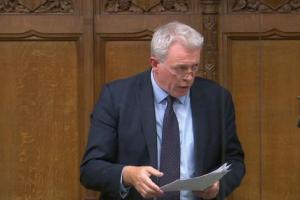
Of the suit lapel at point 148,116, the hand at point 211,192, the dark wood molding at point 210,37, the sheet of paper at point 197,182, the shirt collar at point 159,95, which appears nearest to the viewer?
the sheet of paper at point 197,182

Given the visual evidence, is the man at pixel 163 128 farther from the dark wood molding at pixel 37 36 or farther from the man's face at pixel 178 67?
the dark wood molding at pixel 37 36

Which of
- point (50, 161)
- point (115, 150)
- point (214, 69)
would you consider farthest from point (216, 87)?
point (50, 161)

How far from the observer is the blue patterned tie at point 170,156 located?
376cm

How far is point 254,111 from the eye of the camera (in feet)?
17.3

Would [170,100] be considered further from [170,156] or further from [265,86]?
[265,86]

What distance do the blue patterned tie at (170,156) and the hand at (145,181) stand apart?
0.17 metres

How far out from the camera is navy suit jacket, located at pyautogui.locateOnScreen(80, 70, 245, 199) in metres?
3.79

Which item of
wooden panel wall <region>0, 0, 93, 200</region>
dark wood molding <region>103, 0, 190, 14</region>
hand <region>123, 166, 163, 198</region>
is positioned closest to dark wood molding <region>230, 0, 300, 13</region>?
dark wood molding <region>103, 0, 190, 14</region>

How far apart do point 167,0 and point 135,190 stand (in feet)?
5.68

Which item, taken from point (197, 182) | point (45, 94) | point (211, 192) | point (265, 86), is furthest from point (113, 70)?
point (197, 182)

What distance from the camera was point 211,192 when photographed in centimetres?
369

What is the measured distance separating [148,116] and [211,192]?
1.36ft

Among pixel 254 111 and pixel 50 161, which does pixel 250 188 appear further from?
pixel 50 161

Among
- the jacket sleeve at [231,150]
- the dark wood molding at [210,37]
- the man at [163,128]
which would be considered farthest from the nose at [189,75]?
the dark wood molding at [210,37]
